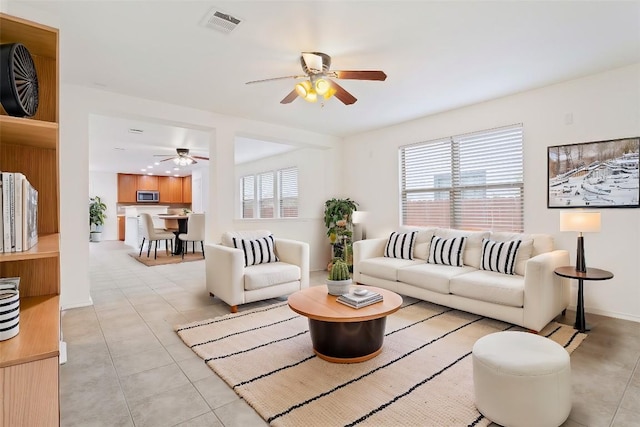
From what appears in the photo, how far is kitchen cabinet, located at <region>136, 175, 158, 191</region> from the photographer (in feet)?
39.1

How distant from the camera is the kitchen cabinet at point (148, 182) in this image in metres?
11.9

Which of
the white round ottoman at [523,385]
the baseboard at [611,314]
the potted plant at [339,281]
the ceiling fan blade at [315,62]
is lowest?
the baseboard at [611,314]

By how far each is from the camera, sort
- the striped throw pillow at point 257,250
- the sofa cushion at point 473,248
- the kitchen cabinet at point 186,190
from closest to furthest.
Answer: the sofa cushion at point 473,248, the striped throw pillow at point 257,250, the kitchen cabinet at point 186,190

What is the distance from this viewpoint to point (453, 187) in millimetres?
4688

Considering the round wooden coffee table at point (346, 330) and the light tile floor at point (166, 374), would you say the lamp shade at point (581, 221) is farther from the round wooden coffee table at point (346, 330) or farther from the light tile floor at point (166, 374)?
the round wooden coffee table at point (346, 330)

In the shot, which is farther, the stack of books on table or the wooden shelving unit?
the stack of books on table

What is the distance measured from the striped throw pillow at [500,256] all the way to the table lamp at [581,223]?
53 centimetres

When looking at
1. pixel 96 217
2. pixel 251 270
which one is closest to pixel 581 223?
pixel 251 270

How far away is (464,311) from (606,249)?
5.20ft

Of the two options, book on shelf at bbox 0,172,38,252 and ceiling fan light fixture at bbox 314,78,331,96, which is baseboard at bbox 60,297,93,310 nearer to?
book on shelf at bbox 0,172,38,252

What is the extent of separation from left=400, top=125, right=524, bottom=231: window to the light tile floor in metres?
1.47

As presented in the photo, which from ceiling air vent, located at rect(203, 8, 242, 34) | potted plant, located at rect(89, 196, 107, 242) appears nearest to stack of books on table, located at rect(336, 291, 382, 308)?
ceiling air vent, located at rect(203, 8, 242, 34)

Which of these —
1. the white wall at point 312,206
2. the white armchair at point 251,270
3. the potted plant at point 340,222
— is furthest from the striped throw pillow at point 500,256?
the white wall at point 312,206

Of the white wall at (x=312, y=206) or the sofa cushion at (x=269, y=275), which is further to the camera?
the white wall at (x=312, y=206)
